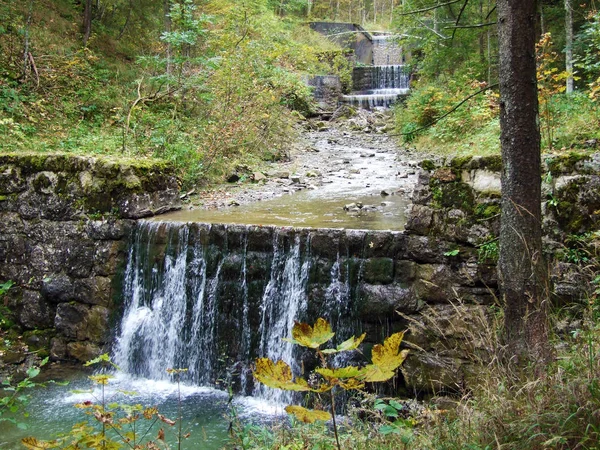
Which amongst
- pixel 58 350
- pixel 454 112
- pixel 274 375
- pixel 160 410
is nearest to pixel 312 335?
pixel 274 375

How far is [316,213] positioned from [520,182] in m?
3.81

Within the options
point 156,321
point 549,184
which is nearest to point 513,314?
point 549,184

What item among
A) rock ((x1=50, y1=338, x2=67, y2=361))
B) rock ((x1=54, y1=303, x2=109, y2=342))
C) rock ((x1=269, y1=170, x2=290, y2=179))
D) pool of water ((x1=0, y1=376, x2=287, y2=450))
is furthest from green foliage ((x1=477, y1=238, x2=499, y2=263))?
rock ((x1=269, y1=170, x2=290, y2=179))

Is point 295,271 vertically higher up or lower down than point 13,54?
lower down

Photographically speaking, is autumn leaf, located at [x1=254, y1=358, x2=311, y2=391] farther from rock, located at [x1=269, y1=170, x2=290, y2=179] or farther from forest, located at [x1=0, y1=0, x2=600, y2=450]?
rock, located at [x1=269, y1=170, x2=290, y2=179]

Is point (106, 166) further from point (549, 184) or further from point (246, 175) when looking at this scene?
point (549, 184)

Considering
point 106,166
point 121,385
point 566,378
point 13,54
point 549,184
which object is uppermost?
point 13,54

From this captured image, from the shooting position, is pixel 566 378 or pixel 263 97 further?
pixel 263 97

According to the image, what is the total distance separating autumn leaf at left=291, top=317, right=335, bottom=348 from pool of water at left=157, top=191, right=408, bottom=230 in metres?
3.67

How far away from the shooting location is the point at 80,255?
21.6 feet

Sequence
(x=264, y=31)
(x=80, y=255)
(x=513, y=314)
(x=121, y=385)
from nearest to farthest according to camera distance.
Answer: (x=513, y=314), (x=121, y=385), (x=80, y=255), (x=264, y=31)

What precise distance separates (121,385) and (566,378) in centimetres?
510

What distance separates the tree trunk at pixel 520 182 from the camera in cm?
314

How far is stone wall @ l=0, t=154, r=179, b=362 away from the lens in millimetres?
6453
